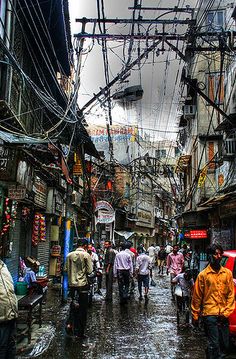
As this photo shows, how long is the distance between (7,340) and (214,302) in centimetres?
277

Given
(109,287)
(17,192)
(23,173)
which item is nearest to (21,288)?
(17,192)

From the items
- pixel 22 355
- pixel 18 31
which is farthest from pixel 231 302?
pixel 18 31

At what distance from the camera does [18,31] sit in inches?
487

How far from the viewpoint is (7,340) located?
4789 millimetres

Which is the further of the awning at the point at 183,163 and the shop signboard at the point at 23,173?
the awning at the point at 183,163

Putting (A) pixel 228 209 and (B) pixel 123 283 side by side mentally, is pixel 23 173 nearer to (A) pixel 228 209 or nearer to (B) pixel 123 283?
(B) pixel 123 283

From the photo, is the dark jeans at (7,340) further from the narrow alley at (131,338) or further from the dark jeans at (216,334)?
the dark jeans at (216,334)

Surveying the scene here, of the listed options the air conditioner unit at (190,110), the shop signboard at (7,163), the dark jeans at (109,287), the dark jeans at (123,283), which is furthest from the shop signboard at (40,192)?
the air conditioner unit at (190,110)

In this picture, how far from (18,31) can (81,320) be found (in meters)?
8.66

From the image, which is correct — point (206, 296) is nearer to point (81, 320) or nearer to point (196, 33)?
point (81, 320)

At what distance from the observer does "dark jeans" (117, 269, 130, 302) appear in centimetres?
1295

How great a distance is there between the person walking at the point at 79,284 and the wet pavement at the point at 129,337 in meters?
0.33

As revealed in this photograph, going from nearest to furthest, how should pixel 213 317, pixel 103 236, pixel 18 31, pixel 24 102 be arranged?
pixel 213 317
pixel 18 31
pixel 24 102
pixel 103 236

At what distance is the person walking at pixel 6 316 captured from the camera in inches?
186
